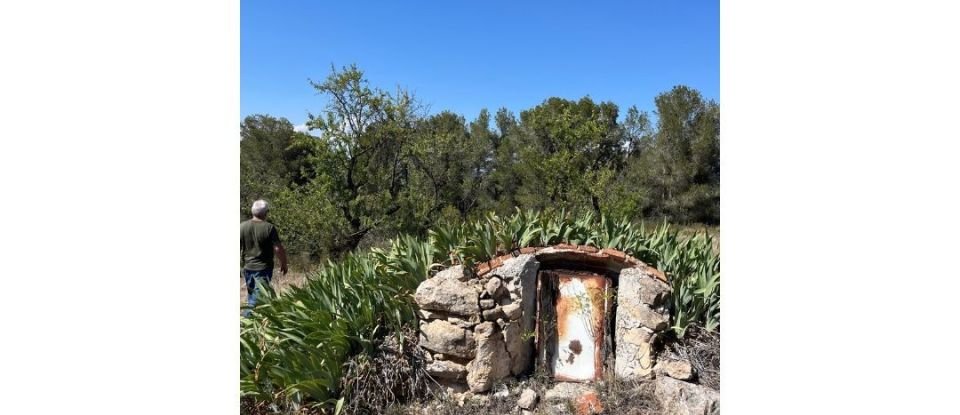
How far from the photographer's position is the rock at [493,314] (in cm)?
259

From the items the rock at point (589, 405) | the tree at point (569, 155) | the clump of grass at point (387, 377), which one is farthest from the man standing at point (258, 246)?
the tree at point (569, 155)

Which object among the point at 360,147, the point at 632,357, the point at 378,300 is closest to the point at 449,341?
the point at 378,300

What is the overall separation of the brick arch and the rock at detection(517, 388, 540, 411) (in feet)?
2.43

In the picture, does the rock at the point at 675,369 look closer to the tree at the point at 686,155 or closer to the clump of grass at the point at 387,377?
the clump of grass at the point at 387,377

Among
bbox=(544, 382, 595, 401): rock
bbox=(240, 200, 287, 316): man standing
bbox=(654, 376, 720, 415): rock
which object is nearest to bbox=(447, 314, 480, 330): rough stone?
bbox=(544, 382, 595, 401): rock

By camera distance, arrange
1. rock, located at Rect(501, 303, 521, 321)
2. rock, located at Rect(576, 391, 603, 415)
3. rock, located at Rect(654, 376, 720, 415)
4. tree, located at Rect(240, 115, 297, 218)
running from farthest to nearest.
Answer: tree, located at Rect(240, 115, 297, 218), rock, located at Rect(501, 303, 521, 321), rock, located at Rect(576, 391, 603, 415), rock, located at Rect(654, 376, 720, 415)

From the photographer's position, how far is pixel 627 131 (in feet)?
43.0

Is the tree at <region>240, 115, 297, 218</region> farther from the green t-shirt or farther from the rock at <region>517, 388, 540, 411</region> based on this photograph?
the rock at <region>517, 388, 540, 411</region>

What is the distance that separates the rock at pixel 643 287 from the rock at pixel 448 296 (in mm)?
904

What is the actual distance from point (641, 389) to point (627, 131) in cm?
1173

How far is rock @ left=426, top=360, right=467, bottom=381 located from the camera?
259 cm

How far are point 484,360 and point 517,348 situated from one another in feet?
0.81

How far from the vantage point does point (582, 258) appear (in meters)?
2.75

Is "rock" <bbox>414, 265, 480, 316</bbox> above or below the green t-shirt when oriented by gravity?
below
